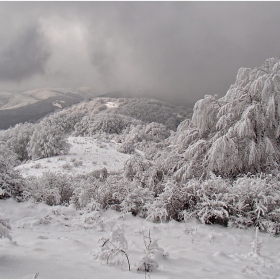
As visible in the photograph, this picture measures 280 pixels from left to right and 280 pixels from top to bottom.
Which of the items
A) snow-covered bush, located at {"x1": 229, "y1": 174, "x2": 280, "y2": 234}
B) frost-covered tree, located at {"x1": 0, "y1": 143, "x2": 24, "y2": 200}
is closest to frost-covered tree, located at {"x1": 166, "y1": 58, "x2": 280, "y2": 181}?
snow-covered bush, located at {"x1": 229, "y1": 174, "x2": 280, "y2": 234}

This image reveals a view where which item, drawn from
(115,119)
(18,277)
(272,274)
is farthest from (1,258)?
(115,119)

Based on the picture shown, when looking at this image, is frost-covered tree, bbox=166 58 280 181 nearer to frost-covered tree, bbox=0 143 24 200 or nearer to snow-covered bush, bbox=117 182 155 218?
snow-covered bush, bbox=117 182 155 218

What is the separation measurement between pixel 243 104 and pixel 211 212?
4886 millimetres

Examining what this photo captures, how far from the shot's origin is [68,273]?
262 cm

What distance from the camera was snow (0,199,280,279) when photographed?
2.83 meters

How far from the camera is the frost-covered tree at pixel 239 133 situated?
25.9 ft

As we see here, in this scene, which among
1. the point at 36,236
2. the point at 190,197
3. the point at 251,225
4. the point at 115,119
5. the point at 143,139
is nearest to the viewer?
the point at 36,236

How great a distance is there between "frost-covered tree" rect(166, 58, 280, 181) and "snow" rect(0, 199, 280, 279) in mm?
2804

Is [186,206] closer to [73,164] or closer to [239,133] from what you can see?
[239,133]

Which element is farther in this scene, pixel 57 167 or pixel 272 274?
pixel 57 167

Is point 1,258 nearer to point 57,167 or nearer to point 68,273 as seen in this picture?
point 68,273

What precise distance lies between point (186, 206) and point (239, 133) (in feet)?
10.6

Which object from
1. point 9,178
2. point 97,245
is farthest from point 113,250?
point 9,178

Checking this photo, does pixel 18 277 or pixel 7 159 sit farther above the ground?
pixel 7 159
